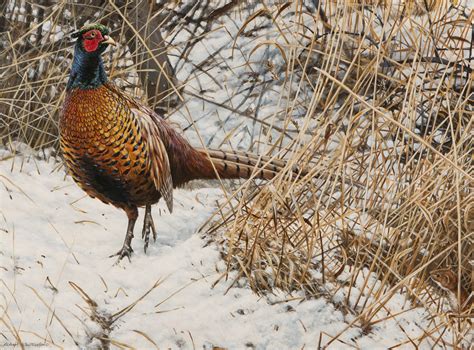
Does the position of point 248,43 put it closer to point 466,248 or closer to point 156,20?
point 156,20

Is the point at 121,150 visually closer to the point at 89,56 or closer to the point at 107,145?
the point at 107,145

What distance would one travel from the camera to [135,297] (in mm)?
3148

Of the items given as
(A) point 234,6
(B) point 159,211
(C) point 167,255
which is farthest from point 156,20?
(C) point 167,255

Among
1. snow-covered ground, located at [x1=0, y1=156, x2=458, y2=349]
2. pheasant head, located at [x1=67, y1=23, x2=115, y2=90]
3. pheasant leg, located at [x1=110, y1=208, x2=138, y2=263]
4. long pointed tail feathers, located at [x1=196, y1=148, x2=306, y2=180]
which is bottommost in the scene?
snow-covered ground, located at [x1=0, y1=156, x2=458, y2=349]

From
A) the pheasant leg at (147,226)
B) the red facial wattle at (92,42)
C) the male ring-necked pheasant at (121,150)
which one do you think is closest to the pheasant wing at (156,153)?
the male ring-necked pheasant at (121,150)

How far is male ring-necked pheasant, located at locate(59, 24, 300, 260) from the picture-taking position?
10.6 feet

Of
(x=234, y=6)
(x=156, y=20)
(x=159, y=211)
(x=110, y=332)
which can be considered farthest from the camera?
(x=234, y=6)

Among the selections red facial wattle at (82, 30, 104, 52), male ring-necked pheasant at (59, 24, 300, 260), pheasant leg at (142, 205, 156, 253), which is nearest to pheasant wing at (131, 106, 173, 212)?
male ring-necked pheasant at (59, 24, 300, 260)

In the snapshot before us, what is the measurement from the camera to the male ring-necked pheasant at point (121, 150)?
3236mm

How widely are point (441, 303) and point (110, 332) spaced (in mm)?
1311

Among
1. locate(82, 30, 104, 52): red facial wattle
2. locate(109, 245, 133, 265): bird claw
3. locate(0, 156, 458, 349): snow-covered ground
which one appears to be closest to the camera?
locate(0, 156, 458, 349): snow-covered ground

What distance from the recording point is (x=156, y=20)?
181 inches

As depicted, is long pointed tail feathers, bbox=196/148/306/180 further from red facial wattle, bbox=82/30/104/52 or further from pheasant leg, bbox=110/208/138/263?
red facial wattle, bbox=82/30/104/52

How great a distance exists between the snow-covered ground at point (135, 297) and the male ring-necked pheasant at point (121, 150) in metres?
0.14
